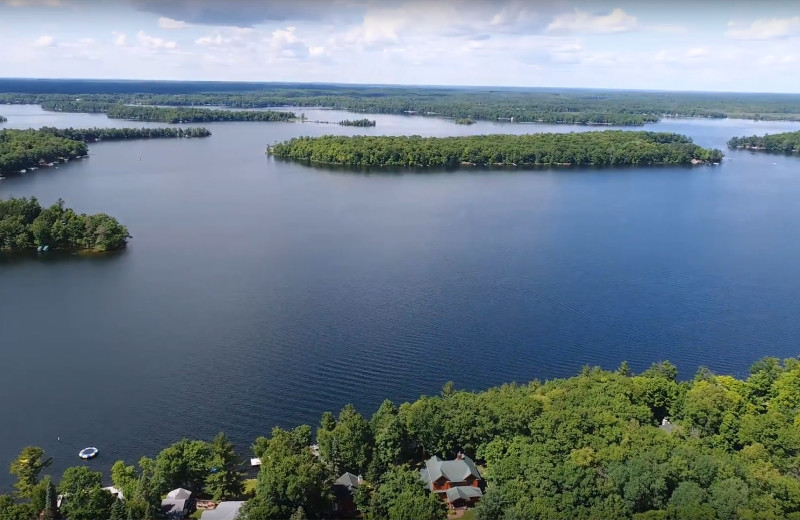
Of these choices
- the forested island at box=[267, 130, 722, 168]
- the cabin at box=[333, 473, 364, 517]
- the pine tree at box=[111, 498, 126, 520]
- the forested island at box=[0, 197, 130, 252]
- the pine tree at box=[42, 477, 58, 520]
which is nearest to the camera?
the pine tree at box=[111, 498, 126, 520]

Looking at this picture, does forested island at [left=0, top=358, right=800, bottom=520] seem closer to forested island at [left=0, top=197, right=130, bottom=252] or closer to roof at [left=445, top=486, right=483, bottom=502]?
roof at [left=445, top=486, right=483, bottom=502]

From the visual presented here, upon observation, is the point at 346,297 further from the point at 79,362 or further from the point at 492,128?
the point at 492,128

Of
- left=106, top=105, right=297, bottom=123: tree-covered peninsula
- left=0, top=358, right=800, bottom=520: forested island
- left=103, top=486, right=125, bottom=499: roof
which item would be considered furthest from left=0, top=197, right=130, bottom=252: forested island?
left=106, top=105, right=297, bottom=123: tree-covered peninsula

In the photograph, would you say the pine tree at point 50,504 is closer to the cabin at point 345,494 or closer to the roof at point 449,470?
the cabin at point 345,494

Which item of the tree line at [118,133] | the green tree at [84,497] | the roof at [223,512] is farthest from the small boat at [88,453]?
the tree line at [118,133]

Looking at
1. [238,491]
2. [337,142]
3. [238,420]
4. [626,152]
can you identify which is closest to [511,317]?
[238,420]

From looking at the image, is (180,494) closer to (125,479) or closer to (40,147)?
(125,479)

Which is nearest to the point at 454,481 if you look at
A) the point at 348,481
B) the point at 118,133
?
the point at 348,481
